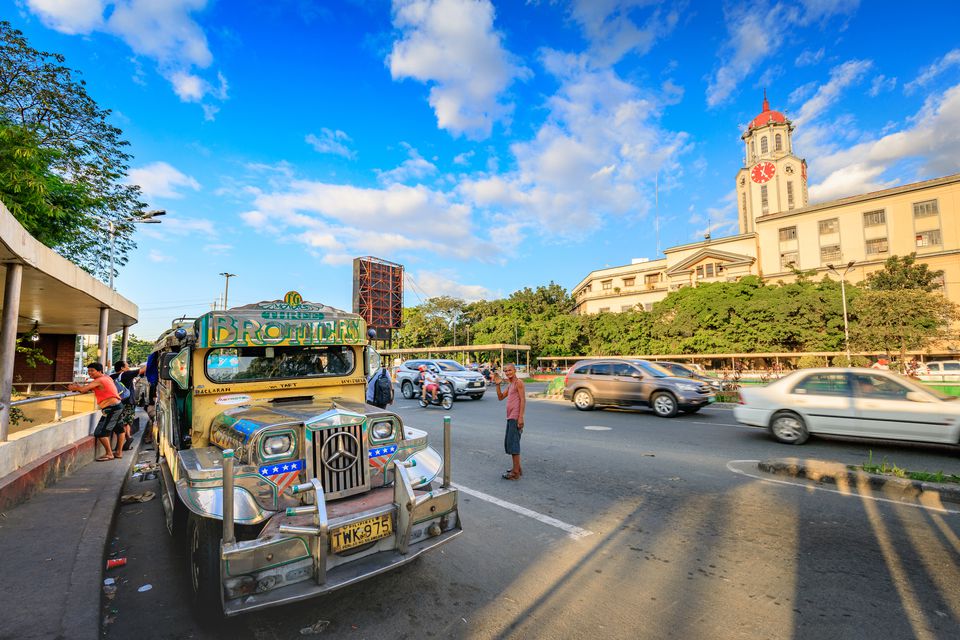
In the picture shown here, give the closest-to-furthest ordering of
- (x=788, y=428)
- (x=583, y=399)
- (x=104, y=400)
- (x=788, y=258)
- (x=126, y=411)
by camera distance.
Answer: (x=104, y=400) → (x=788, y=428) → (x=126, y=411) → (x=583, y=399) → (x=788, y=258)

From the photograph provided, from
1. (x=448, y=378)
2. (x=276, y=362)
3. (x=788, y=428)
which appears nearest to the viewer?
(x=276, y=362)

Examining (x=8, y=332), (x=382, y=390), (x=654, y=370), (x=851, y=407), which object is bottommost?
(x=851, y=407)

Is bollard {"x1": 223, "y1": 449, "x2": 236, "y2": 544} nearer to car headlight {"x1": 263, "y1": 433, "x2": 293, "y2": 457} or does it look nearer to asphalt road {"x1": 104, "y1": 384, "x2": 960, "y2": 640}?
car headlight {"x1": 263, "y1": 433, "x2": 293, "y2": 457}

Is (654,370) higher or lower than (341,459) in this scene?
higher

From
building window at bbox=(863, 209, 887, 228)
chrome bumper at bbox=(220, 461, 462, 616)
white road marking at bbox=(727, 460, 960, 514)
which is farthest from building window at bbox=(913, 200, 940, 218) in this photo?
chrome bumper at bbox=(220, 461, 462, 616)

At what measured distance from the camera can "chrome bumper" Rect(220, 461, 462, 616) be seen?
2703 mm

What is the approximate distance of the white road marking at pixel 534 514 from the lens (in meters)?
4.60

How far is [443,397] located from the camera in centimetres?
1647

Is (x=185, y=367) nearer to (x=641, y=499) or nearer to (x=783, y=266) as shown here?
(x=641, y=499)

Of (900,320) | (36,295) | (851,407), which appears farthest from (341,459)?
(900,320)

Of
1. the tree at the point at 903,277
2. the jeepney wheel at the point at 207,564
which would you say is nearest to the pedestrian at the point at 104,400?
the jeepney wheel at the point at 207,564

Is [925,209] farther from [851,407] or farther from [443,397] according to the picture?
[443,397]

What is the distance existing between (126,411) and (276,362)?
6.38 m

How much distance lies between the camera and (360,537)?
123 inches
